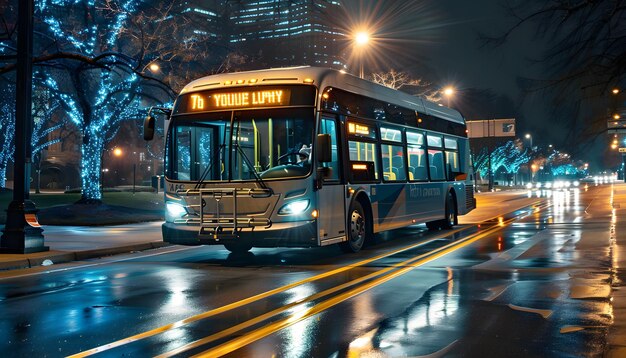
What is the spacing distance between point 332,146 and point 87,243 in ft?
24.6

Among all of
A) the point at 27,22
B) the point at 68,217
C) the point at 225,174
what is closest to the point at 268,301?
the point at 225,174

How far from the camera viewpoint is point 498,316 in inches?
316

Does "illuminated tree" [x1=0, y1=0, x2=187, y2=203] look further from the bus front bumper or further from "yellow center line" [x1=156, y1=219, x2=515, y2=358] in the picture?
"yellow center line" [x1=156, y1=219, x2=515, y2=358]

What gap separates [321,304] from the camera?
887cm

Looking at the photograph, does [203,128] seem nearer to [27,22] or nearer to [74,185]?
[27,22]

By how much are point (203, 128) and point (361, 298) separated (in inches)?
230

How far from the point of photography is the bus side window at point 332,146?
13.5m

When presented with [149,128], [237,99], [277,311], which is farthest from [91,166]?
[277,311]

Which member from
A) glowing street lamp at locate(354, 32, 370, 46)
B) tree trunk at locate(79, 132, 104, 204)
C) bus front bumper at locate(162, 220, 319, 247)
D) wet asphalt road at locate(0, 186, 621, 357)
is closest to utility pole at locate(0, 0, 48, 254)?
wet asphalt road at locate(0, 186, 621, 357)

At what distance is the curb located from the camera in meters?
13.6

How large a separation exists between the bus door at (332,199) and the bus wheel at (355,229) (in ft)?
1.34

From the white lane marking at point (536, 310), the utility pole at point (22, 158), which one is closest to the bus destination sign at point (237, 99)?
the utility pole at point (22, 158)

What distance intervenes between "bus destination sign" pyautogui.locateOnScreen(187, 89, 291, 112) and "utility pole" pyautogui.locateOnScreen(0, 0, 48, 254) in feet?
11.7

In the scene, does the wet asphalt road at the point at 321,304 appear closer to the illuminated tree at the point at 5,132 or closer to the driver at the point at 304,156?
the driver at the point at 304,156
